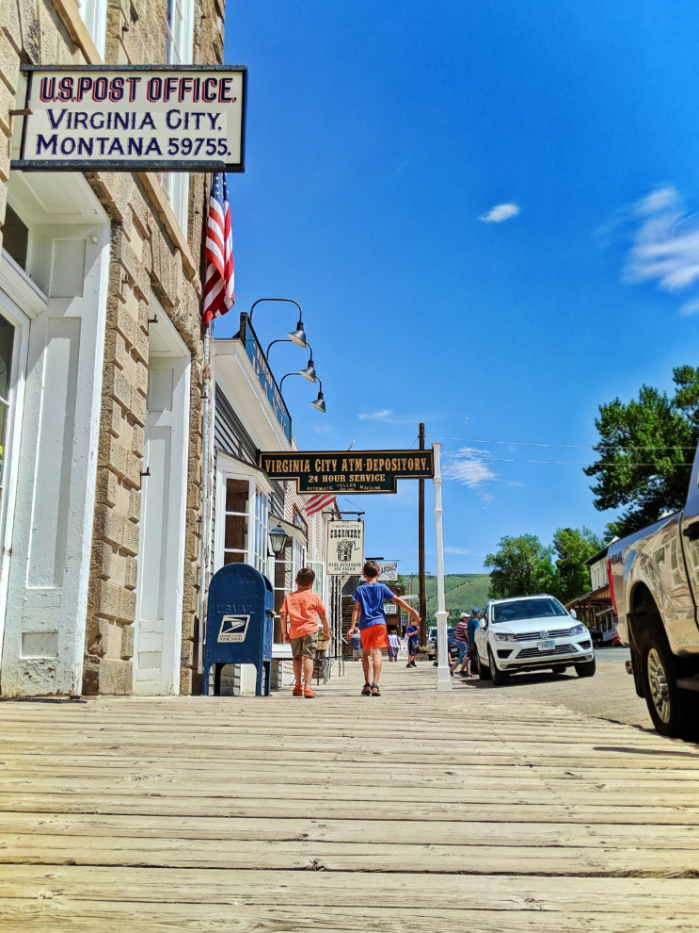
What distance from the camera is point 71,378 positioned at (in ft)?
23.2

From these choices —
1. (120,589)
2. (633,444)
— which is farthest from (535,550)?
(120,589)

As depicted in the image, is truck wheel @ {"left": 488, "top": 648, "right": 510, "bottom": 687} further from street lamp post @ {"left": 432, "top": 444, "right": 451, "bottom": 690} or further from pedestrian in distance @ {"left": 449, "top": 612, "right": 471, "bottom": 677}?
pedestrian in distance @ {"left": 449, "top": 612, "right": 471, "bottom": 677}

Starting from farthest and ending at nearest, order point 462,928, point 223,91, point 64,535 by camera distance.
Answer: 1. point 64,535
2. point 223,91
3. point 462,928

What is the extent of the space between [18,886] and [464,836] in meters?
1.49

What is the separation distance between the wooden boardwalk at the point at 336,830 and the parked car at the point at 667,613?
732 millimetres

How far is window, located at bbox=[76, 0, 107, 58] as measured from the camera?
7.37 meters

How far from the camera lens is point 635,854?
290cm

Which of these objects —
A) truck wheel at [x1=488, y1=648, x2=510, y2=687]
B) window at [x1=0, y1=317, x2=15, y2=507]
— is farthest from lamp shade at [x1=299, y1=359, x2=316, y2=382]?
window at [x1=0, y1=317, x2=15, y2=507]

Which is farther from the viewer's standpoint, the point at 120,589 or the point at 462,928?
the point at 120,589

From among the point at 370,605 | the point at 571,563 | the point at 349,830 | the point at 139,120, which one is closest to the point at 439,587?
the point at 370,605

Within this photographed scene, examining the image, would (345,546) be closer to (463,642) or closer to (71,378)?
(463,642)

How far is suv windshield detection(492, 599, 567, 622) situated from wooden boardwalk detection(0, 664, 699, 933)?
12.2m

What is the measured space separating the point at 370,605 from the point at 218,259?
4970mm

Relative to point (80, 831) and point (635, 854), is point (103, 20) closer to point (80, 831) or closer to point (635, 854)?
point (80, 831)
